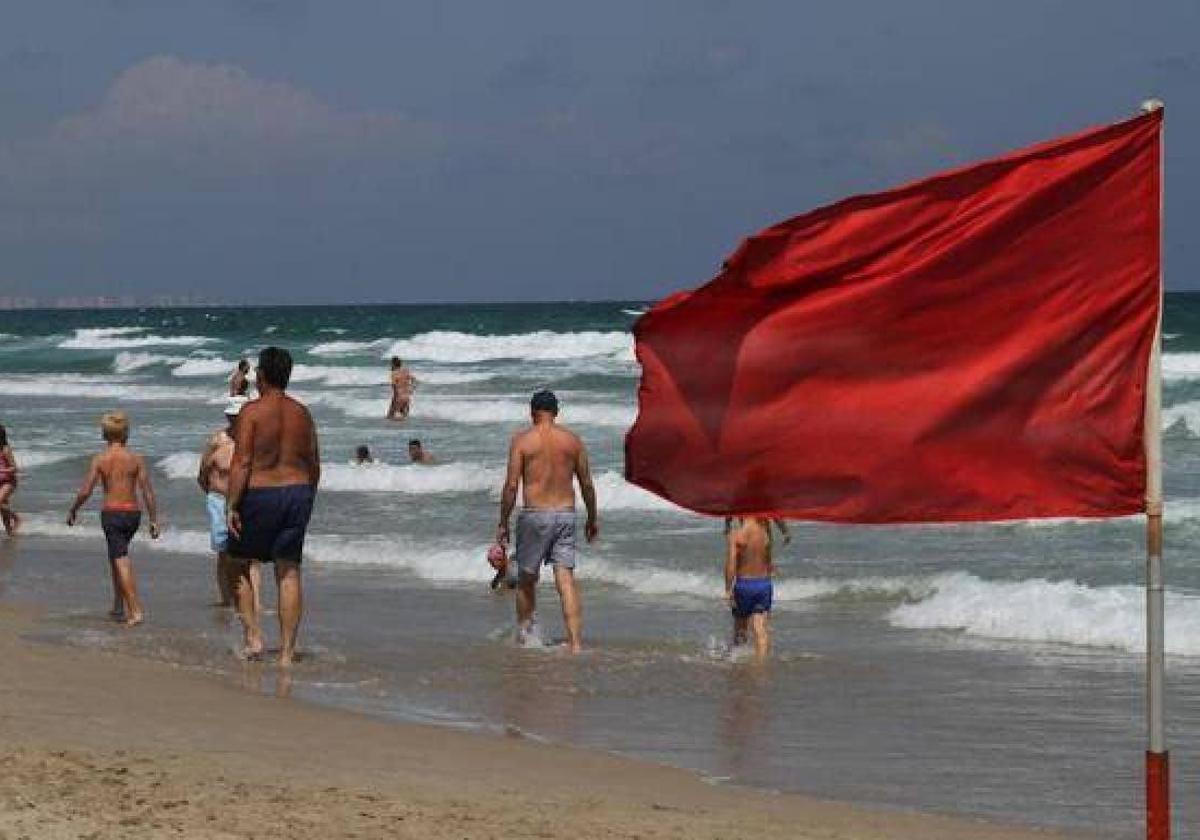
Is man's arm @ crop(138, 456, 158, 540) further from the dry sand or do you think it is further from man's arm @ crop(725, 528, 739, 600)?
man's arm @ crop(725, 528, 739, 600)

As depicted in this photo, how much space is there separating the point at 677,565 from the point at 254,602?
606 centimetres

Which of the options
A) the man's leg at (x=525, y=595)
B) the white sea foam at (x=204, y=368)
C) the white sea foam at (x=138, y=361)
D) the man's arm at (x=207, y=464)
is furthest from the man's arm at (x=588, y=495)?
the white sea foam at (x=138, y=361)

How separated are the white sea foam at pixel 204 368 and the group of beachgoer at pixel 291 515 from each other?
4657 centimetres

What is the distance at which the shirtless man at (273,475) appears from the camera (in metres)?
10.4

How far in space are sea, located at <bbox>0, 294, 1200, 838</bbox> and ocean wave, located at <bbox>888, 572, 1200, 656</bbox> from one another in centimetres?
2

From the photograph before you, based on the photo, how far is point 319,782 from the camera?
7.42 metres

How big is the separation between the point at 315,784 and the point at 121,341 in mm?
82004

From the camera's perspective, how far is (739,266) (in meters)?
A: 5.46

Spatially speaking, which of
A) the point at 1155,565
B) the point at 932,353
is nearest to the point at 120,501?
the point at 932,353

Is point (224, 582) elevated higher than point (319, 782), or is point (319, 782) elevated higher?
point (224, 582)

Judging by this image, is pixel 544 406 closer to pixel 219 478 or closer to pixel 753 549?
pixel 753 549

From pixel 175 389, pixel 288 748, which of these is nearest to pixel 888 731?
pixel 288 748

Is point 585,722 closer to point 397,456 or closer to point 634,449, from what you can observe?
point 634,449

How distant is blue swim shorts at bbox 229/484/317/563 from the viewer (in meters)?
10.5
